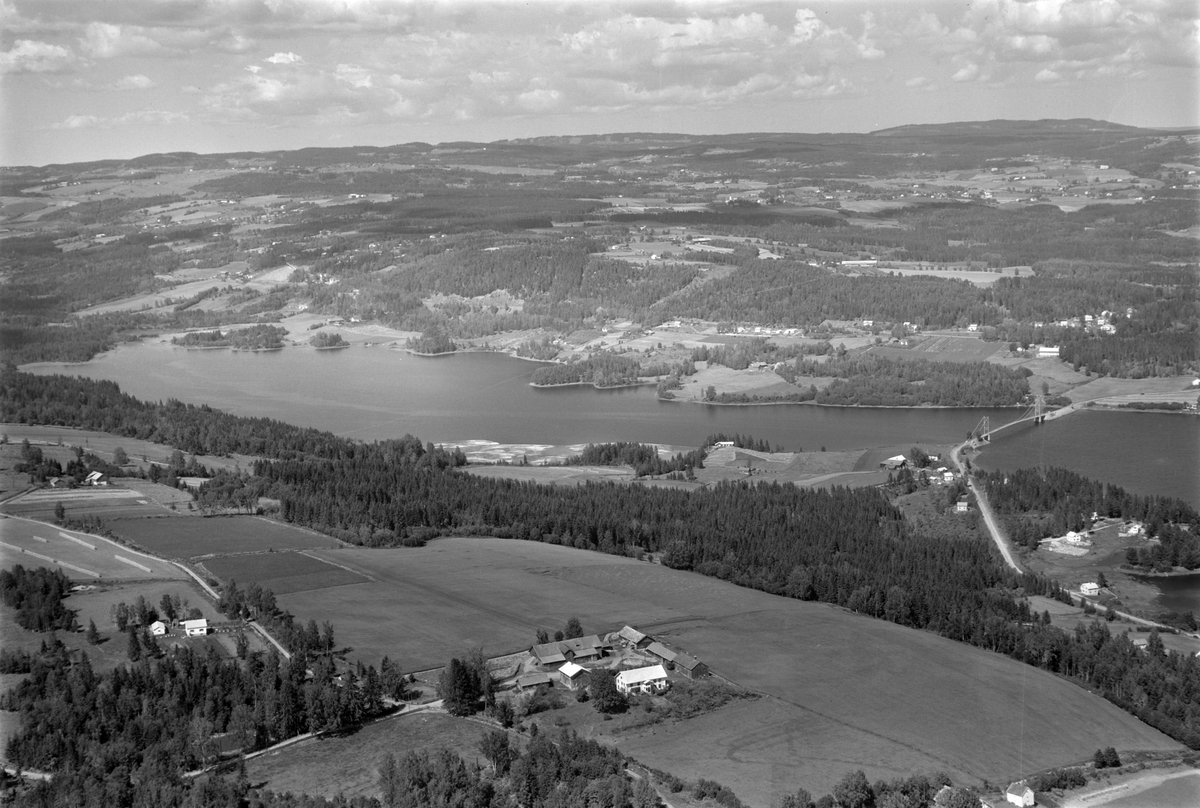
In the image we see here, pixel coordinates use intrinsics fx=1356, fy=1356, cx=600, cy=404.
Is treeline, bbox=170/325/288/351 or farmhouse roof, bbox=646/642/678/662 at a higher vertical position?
farmhouse roof, bbox=646/642/678/662

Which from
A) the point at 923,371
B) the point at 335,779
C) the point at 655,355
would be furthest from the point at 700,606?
the point at 655,355

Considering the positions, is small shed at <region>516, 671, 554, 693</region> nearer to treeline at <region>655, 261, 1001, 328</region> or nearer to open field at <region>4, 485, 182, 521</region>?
open field at <region>4, 485, 182, 521</region>

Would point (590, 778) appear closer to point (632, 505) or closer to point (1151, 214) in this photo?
point (632, 505)

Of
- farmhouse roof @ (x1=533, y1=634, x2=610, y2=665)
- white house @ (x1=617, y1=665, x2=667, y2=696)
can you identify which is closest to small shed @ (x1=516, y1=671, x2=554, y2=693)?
farmhouse roof @ (x1=533, y1=634, x2=610, y2=665)

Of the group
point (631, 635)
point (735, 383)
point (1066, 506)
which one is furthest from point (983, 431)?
point (631, 635)

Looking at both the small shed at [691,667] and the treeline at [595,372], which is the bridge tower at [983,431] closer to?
the treeline at [595,372]

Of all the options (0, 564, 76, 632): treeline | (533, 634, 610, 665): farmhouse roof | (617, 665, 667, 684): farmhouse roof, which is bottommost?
(533, 634, 610, 665): farmhouse roof

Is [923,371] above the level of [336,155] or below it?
below
